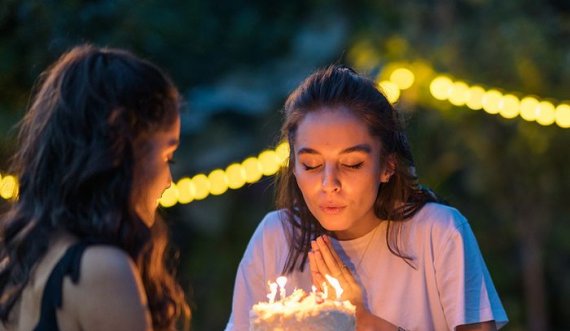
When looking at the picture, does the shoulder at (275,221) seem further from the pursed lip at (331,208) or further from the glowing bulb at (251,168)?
the glowing bulb at (251,168)

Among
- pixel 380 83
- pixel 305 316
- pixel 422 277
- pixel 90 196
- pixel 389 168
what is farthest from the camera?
pixel 380 83

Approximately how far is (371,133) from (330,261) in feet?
1.41

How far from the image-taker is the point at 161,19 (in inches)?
309

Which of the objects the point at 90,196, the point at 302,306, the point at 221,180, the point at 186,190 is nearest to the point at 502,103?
the point at 221,180

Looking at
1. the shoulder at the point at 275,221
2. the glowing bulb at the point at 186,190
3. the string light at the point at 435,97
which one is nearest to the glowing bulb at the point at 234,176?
the string light at the point at 435,97

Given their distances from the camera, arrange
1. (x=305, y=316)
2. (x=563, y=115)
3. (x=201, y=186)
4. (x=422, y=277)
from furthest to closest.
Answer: (x=201, y=186) → (x=563, y=115) → (x=422, y=277) → (x=305, y=316)

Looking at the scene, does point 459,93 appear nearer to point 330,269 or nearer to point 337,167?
point 337,167

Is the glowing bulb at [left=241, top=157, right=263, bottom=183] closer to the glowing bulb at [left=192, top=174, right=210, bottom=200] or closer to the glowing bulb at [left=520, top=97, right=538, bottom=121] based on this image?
the glowing bulb at [left=192, top=174, right=210, bottom=200]

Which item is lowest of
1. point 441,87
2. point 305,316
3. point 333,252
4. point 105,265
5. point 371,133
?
point 305,316

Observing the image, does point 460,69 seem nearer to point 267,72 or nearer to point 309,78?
point 267,72

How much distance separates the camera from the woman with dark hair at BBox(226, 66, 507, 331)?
134 inches

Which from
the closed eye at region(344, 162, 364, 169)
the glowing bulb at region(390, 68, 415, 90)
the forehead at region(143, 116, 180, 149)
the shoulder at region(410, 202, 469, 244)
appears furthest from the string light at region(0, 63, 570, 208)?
the forehead at region(143, 116, 180, 149)

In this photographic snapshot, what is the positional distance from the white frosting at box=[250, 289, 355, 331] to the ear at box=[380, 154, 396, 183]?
2.22ft

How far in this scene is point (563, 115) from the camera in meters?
7.04
